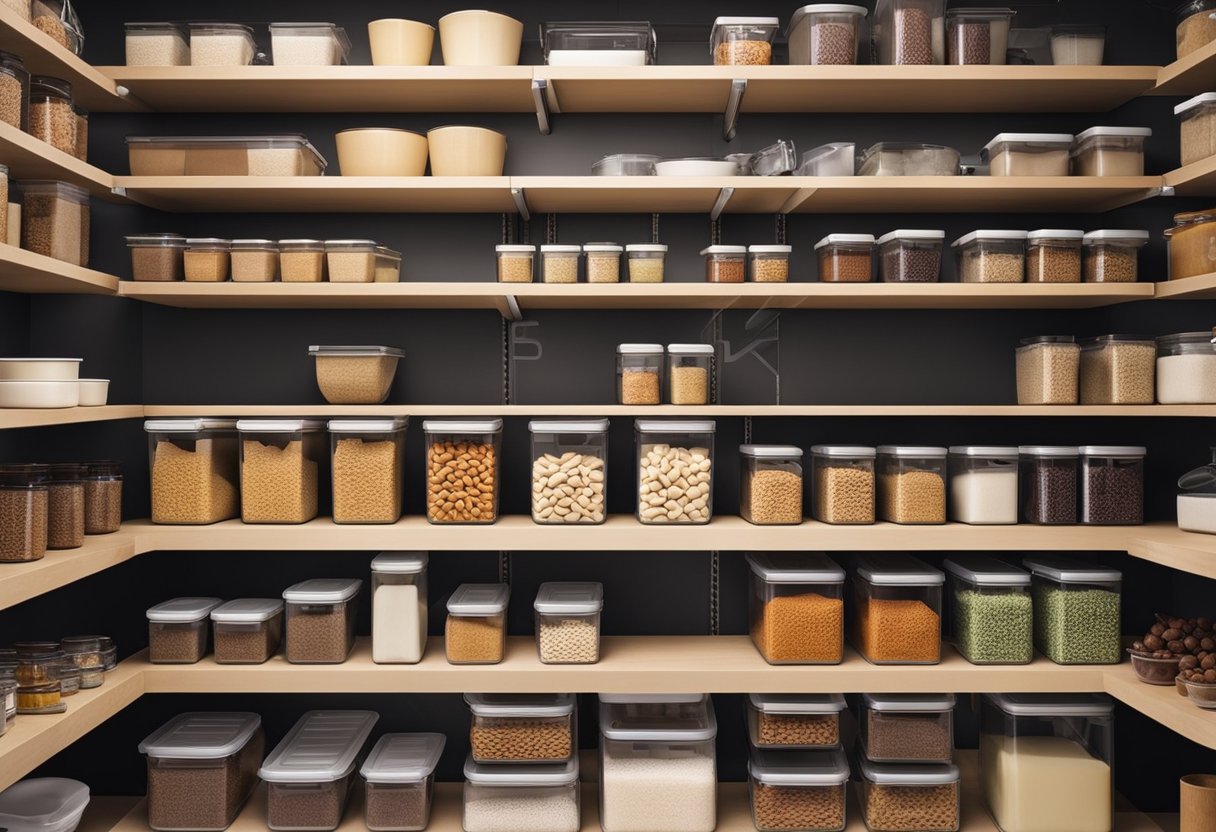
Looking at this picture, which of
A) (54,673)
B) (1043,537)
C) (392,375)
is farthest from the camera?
(392,375)

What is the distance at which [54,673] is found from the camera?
2.20m

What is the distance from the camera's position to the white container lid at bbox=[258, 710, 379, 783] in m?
2.45

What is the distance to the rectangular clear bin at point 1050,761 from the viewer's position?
244 cm

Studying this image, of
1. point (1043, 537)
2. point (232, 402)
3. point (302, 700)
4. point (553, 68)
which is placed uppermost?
point (553, 68)

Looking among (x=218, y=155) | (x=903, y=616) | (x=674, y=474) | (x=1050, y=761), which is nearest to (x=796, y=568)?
(x=903, y=616)

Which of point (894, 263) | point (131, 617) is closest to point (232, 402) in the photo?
point (131, 617)

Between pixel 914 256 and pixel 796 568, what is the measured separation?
95cm

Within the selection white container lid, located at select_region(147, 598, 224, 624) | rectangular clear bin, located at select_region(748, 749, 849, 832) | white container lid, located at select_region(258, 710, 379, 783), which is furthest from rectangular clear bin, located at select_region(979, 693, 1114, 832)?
white container lid, located at select_region(147, 598, 224, 624)

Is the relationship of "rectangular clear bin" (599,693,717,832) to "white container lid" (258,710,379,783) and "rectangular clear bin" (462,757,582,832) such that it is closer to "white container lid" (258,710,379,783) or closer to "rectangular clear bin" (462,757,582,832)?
"rectangular clear bin" (462,757,582,832)

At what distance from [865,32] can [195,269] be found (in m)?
2.16

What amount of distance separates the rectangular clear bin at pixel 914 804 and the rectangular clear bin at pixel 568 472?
107cm

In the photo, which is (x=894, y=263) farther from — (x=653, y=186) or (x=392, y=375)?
(x=392, y=375)

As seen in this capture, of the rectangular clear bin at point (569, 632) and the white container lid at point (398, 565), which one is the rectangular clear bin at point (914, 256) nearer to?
the rectangular clear bin at point (569, 632)

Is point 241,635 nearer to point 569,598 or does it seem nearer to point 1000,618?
point 569,598
